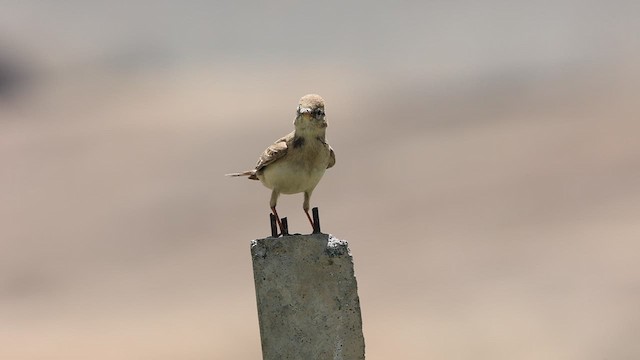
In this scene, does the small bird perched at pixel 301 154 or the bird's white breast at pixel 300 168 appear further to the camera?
the bird's white breast at pixel 300 168

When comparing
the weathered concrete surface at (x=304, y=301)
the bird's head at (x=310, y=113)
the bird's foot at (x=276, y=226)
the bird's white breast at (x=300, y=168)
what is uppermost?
the bird's head at (x=310, y=113)

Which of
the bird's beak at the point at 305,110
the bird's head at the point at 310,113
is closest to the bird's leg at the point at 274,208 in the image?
the bird's head at the point at 310,113

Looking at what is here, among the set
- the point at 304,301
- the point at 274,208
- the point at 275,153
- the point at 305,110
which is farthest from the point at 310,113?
the point at 304,301

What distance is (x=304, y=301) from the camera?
859 cm

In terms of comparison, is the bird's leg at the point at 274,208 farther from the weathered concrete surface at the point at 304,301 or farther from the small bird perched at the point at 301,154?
the weathered concrete surface at the point at 304,301

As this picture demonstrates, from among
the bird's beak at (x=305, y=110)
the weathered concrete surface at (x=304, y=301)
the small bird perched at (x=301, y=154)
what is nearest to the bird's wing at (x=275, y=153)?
the small bird perched at (x=301, y=154)

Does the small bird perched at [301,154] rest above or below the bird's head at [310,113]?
below

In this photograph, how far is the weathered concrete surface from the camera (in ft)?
28.1

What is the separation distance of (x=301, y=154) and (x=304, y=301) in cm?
96

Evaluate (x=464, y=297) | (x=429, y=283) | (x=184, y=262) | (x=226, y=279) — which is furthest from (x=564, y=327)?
(x=184, y=262)

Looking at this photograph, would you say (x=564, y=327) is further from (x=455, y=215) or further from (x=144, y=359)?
(x=455, y=215)

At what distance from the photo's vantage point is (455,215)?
50.3 meters

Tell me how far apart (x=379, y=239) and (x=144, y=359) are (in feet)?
50.7

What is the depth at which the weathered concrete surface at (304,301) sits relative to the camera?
8.58m
